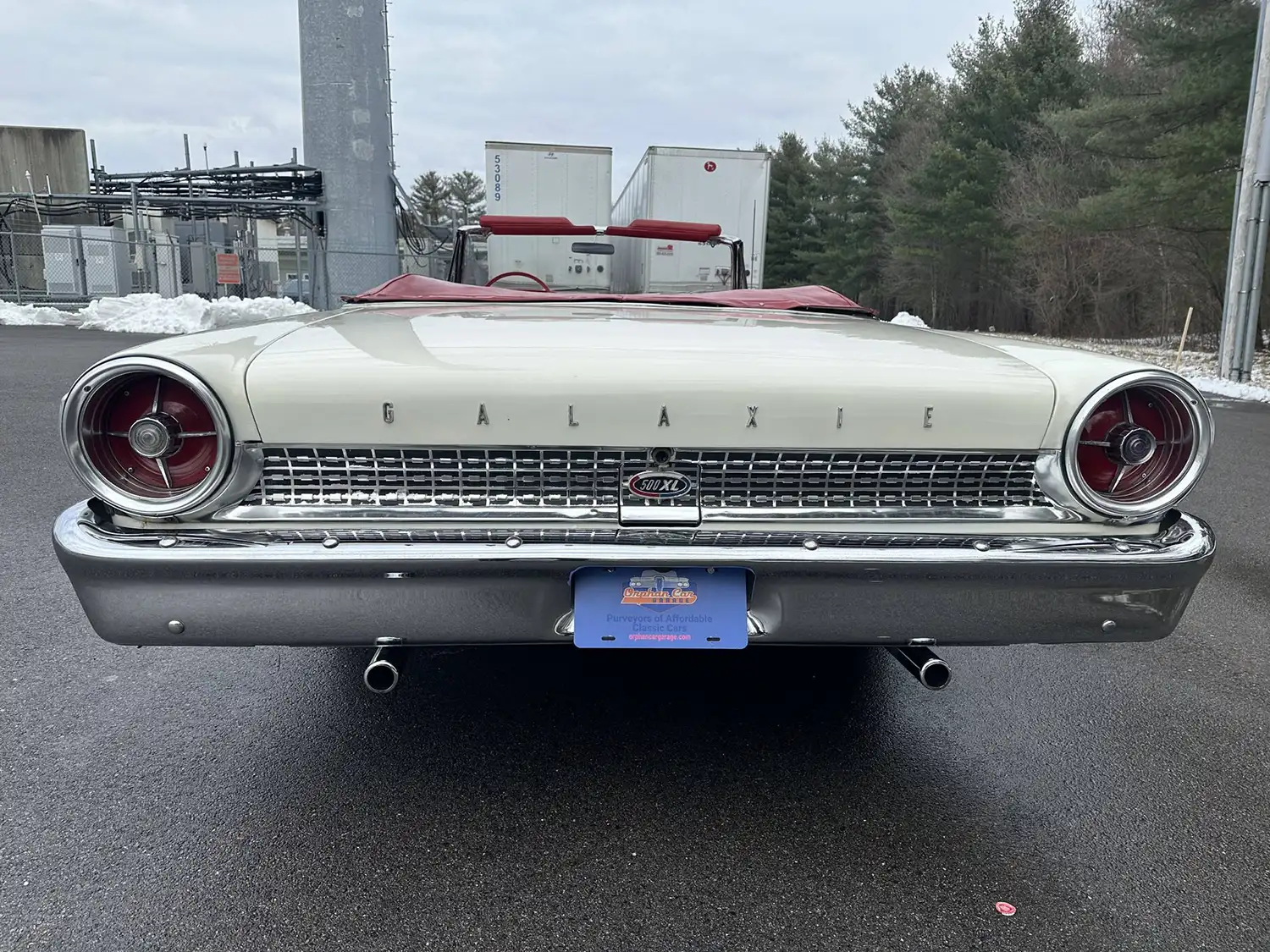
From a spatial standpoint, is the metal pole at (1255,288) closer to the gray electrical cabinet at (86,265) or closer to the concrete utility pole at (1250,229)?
the concrete utility pole at (1250,229)

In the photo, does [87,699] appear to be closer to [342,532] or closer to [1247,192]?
[342,532]

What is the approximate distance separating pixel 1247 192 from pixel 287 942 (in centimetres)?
1590

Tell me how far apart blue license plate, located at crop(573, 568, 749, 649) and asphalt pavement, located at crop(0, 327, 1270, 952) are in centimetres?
53

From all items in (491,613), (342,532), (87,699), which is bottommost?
(87,699)

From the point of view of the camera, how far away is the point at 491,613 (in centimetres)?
193

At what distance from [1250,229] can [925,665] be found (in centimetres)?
1466

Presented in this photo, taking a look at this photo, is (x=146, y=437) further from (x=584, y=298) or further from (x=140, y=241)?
(x=140, y=241)

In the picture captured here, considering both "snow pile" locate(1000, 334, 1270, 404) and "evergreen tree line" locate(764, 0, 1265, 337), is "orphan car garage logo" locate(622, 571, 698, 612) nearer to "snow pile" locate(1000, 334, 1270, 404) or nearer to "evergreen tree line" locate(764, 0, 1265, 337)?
"snow pile" locate(1000, 334, 1270, 404)

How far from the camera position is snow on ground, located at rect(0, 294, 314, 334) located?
1856 cm

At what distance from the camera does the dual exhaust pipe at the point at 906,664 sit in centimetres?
202

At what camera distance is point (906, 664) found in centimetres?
225

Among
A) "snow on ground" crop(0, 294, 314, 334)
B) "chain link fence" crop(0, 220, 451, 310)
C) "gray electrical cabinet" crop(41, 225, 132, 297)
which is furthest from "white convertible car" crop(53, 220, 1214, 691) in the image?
"gray electrical cabinet" crop(41, 225, 132, 297)

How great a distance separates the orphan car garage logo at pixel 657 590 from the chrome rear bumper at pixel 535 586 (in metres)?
0.06

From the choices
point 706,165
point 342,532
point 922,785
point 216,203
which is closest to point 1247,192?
point 706,165
